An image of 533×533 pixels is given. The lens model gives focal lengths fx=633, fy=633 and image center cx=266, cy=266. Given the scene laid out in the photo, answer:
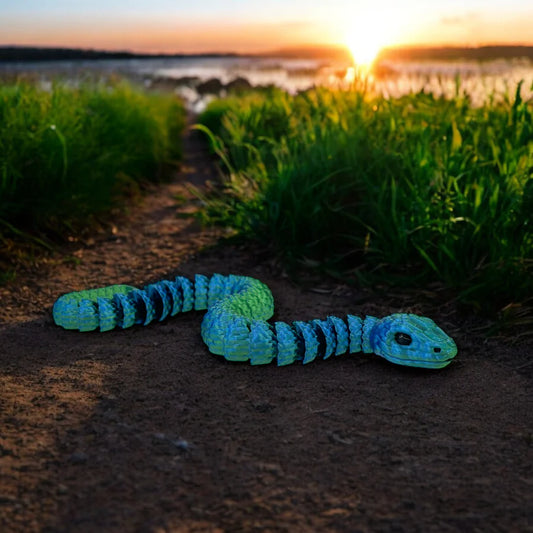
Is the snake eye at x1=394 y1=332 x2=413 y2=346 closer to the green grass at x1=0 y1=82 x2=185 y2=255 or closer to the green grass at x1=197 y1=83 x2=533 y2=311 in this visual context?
the green grass at x1=197 y1=83 x2=533 y2=311

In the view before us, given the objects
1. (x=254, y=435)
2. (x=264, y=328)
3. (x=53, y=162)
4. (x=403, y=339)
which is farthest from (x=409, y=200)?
(x=53, y=162)

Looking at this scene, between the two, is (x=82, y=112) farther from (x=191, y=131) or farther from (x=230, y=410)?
(x=191, y=131)

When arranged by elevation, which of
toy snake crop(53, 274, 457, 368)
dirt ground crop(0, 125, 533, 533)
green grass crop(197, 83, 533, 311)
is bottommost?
dirt ground crop(0, 125, 533, 533)

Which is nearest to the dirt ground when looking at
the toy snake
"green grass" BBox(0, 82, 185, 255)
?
the toy snake

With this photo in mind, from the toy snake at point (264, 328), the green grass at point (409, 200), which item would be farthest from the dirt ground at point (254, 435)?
the green grass at point (409, 200)

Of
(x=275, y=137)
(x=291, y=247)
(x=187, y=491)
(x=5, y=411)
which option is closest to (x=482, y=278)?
(x=291, y=247)

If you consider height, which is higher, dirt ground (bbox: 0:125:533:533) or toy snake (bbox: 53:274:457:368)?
toy snake (bbox: 53:274:457:368)
